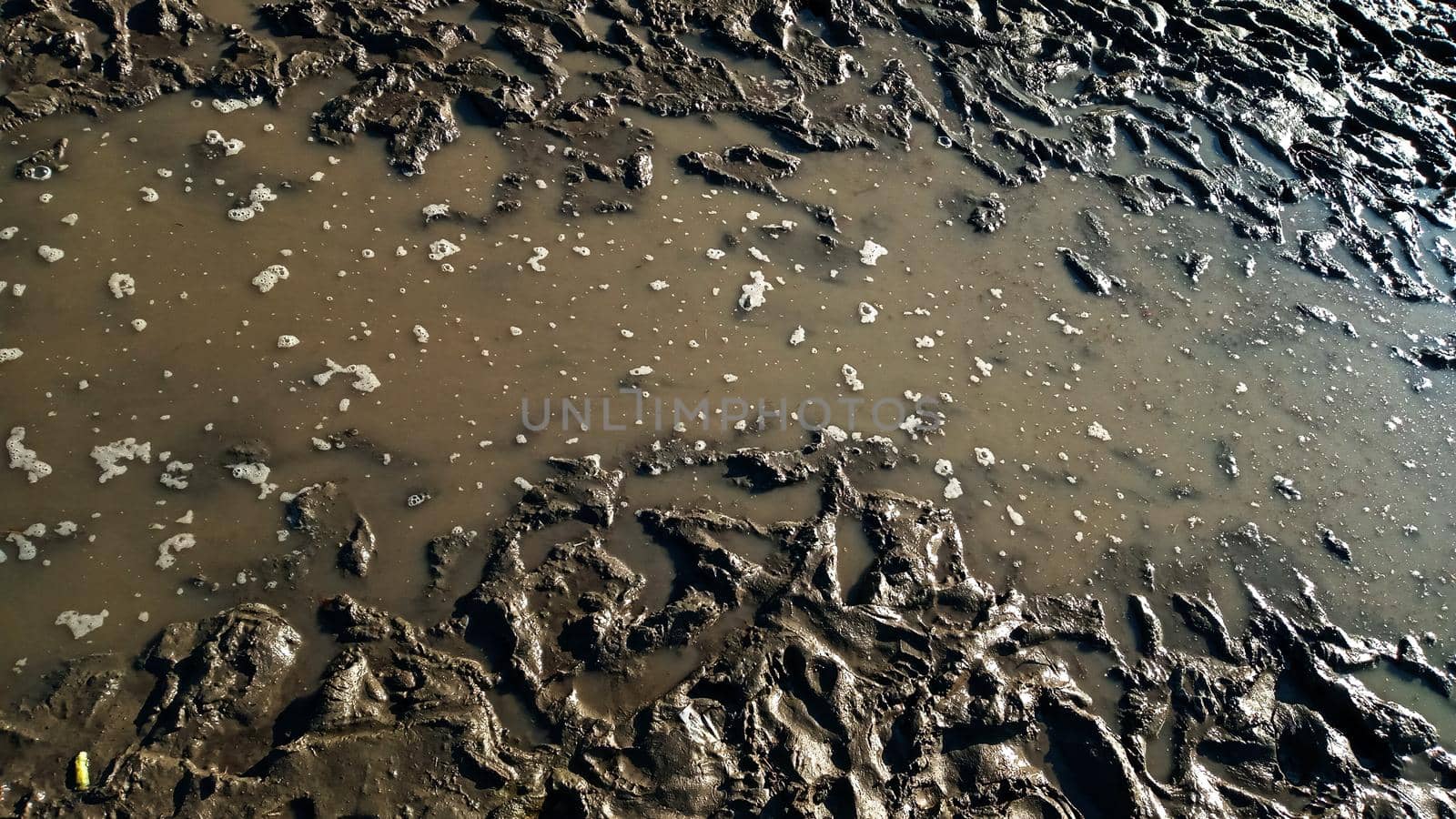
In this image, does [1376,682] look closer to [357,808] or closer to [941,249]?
[941,249]

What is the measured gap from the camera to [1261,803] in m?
4.52

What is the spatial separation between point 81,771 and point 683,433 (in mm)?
3285

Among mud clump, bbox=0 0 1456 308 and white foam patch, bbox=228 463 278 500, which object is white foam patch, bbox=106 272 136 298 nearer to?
mud clump, bbox=0 0 1456 308

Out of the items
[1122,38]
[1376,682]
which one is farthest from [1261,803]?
[1122,38]

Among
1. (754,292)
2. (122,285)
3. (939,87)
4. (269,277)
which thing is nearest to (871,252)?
(754,292)

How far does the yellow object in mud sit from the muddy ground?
4cm

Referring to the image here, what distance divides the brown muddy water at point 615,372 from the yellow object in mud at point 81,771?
45 centimetres

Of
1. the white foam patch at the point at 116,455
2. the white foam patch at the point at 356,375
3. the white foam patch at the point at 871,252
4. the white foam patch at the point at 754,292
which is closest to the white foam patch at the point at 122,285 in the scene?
the white foam patch at the point at 116,455

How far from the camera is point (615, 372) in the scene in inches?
217

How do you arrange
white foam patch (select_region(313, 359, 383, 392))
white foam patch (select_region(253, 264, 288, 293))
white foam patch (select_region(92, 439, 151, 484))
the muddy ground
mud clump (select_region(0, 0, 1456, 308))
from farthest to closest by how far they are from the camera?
1. mud clump (select_region(0, 0, 1456, 308))
2. white foam patch (select_region(253, 264, 288, 293))
3. white foam patch (select_region(313, 359, 383, 392))
4. white foam patch (select_region(92, 439, 151, 484))
5. the muddy ground

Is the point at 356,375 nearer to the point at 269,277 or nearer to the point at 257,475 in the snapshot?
the point at 257,475

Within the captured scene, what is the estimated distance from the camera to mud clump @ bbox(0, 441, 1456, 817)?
12.8 ft

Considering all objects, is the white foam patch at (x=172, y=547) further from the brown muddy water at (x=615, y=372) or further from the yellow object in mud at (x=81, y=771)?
the yellow object in mud at (x=81, y=771)

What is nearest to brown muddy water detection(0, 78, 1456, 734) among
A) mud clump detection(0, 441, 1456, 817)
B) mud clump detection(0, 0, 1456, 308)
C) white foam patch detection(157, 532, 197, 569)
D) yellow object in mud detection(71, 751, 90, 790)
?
white foam patch detection(157, 532, 197, 569)
